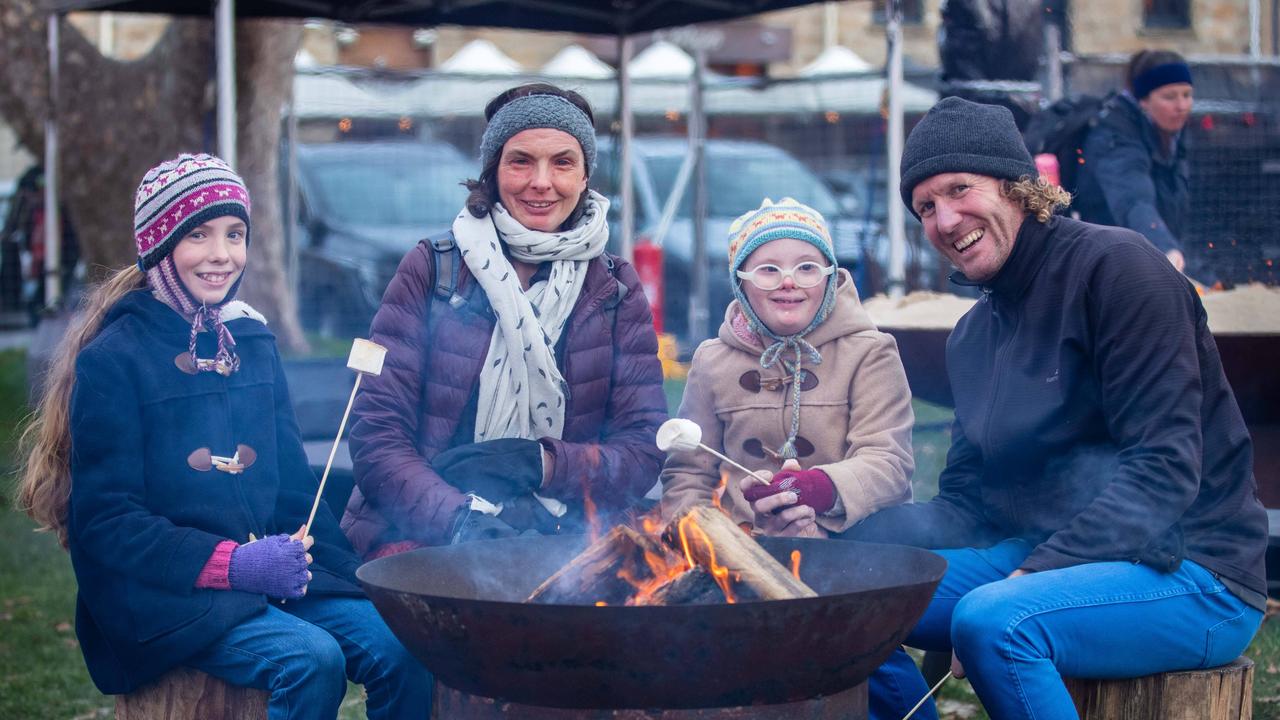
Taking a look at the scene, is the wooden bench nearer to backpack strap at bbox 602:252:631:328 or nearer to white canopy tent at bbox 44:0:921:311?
backpack strap at bbox 602:252:631:328

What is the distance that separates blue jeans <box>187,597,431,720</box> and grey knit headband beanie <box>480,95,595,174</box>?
1272 millimetres

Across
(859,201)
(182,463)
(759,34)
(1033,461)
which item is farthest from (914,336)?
(759,34)

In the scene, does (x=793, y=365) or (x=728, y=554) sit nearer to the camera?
(x=728, y=554)

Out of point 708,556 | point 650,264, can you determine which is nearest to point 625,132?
point 650,264

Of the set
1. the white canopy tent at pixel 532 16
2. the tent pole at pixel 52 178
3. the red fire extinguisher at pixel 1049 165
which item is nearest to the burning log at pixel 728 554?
the red fire extinguisher at pixel 1049 165

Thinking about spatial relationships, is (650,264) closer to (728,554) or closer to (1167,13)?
(728,554)

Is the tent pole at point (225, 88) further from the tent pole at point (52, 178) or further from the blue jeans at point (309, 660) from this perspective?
the blue jeans at point (309, 660)

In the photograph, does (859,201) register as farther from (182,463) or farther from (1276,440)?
(182,463)

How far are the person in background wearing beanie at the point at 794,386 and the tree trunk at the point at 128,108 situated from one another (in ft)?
22.5

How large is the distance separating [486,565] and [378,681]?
1.32 feet

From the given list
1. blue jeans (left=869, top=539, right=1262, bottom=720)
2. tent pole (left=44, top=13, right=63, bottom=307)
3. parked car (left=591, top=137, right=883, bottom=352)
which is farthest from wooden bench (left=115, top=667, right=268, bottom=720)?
parked car (left=591, top=137, right=883, bottom=352)

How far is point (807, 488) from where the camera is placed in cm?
338

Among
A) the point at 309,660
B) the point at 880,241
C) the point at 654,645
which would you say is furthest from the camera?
the point at 880,241

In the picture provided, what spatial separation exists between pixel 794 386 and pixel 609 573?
93 centimetres
